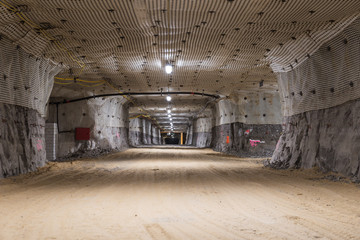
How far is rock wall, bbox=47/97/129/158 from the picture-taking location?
1717cm

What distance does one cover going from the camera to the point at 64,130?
17.3m

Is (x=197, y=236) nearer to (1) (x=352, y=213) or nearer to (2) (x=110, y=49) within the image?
(1) (x=352, y=213)

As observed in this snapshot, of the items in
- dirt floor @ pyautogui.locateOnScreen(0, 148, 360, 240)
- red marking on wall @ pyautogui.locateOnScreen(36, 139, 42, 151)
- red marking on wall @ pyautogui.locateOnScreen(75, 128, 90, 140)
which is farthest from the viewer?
red marking on wall @ pyautogui.locateOnScreen(75, 128, 90, 140)

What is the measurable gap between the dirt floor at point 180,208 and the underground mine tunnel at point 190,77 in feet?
0.09

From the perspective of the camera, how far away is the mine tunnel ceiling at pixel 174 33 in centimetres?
705

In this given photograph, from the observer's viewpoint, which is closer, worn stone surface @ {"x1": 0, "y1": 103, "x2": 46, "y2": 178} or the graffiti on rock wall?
worn stone surface @ {"x1": 0, "y1": 103, "x2": 46, "y2": 178}

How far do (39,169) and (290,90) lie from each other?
29.7 feet

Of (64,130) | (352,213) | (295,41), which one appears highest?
(295,41)

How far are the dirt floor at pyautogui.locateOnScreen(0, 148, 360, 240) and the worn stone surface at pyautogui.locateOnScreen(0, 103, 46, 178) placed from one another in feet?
2.25

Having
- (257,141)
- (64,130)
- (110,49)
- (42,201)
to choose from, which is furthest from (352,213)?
(64,130)

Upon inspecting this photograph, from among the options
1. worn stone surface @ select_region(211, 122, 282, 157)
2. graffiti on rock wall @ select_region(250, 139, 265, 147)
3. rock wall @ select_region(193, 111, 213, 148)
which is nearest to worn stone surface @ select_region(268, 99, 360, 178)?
worn stone surface @ select_region(211, 122, 282, 157)

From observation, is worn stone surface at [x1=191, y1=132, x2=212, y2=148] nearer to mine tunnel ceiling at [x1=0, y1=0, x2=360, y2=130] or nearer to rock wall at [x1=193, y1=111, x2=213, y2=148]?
rock wall at [x1=193, y1=111, x2=213, y2=148]

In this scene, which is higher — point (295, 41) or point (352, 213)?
point (295, 41)

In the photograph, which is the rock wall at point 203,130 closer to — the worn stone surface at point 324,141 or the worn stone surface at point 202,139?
the worn stone surface at point 202,139
